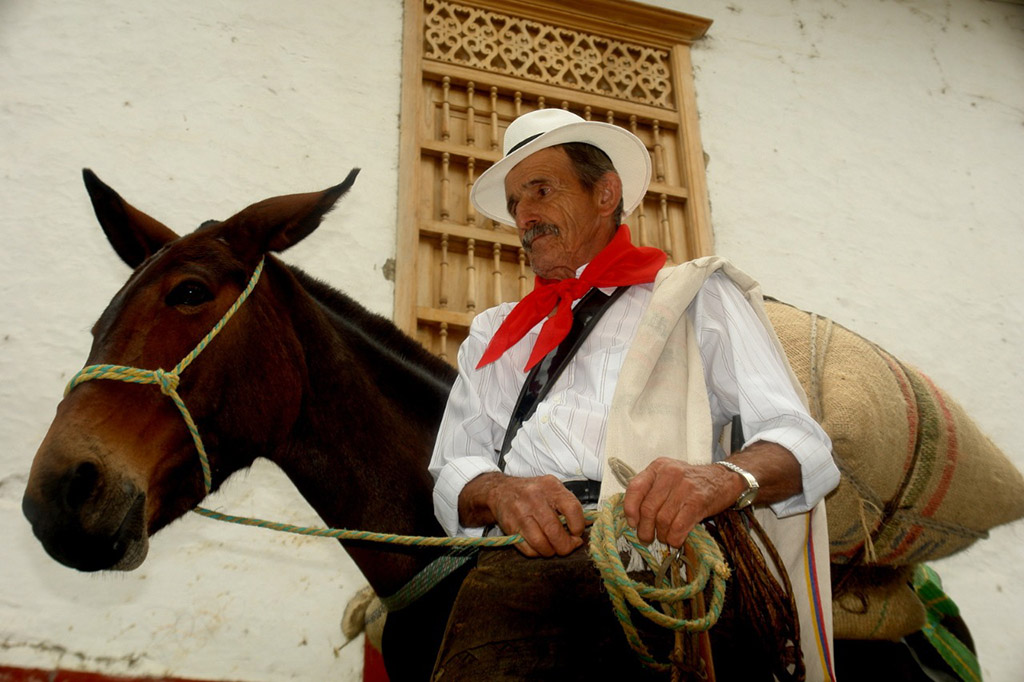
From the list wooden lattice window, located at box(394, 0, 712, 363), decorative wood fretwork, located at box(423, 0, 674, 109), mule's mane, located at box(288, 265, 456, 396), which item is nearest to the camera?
mule's mane, located at box(288, 265, 456, 396)

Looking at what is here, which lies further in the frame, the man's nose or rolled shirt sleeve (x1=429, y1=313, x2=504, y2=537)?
the man's nose

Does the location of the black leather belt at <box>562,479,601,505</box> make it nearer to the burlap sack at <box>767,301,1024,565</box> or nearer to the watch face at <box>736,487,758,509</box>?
the watch face at <box>736,487,758,509</box>

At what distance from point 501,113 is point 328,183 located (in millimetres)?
948

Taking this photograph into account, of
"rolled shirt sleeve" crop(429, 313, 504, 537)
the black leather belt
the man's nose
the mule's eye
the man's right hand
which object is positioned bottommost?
the man's right hand

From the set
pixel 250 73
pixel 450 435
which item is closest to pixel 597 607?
pixel 450 435

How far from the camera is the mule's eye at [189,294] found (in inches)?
63.7

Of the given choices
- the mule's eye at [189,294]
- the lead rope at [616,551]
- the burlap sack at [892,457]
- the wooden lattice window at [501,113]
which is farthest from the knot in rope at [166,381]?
the wooden lattice window at [501,113]

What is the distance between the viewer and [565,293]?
188cm

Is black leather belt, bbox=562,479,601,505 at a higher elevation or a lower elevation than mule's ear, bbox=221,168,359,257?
lower

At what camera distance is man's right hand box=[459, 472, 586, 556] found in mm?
1297

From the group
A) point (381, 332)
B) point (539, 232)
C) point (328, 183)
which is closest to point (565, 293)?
point (539, 232)

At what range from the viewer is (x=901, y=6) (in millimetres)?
5258

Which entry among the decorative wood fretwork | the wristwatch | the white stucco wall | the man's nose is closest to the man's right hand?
the wristwatch

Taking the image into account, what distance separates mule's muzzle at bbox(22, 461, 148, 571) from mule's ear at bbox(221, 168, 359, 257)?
1.95 ft
